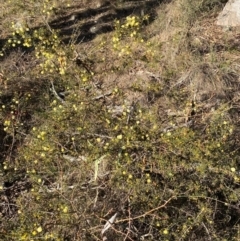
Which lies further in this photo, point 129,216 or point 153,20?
point 153,20

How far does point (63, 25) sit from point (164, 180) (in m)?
3.68

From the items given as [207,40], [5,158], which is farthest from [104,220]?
[207,40]

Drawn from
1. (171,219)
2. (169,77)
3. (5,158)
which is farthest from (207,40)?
(5,158)

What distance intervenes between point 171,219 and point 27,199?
1763 mm

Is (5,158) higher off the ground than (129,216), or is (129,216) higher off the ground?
(5,158)

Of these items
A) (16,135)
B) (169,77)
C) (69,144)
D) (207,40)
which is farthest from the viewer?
(207,40)

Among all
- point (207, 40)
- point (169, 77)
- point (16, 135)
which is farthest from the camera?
point (207, 40)

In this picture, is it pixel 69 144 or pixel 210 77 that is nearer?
pixel 69 144

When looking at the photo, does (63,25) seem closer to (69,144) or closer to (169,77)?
(169,77)

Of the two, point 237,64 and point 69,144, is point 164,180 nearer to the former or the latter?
point 69,144

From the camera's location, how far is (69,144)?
14.2 ft

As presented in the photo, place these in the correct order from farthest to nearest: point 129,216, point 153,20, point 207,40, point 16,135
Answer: point 153,20 < point 207,40 < point 16,135 < point 129,216

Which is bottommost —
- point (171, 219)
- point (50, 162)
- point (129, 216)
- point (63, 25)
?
point (171, 219)

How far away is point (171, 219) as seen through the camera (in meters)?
3.66
